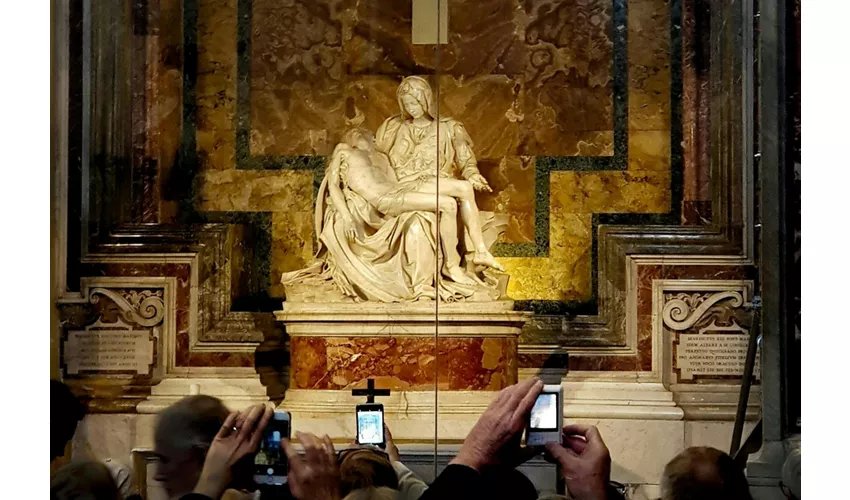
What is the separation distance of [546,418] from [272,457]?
103cm

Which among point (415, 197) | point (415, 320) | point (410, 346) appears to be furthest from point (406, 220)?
point (410, 346)

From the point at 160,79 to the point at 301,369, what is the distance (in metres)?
1.29

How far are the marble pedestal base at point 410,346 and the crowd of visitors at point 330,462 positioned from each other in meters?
0.16

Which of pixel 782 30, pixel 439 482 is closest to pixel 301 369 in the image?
pixel 439 482

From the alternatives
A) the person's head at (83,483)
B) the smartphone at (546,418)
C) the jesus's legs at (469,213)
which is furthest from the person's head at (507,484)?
the person's head at (83,483)

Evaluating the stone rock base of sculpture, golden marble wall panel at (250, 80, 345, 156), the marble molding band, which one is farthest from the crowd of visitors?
golden marble wall panel at (250, 80, 345, 156)

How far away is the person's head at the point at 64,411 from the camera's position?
20.5ft

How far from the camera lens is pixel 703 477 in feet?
19.7

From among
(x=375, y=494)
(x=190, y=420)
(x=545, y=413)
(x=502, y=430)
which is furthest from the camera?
(x=190, y=420)

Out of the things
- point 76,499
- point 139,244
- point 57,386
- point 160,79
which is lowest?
point 76,499

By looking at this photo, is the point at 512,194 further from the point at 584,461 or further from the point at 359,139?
the point at 584,461

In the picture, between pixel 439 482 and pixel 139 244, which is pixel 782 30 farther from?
pixel 139 244

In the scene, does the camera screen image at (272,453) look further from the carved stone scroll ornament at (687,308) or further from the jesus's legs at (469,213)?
the carved stone scroll ornament at (687,308)

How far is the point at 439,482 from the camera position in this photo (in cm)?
522
